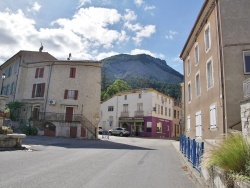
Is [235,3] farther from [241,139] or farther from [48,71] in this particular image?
[48,71]

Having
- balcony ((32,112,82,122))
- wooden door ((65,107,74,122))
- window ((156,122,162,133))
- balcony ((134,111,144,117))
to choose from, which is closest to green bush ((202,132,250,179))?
balcony ((32,112,82,122))

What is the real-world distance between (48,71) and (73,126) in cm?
927

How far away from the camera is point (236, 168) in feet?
13.7

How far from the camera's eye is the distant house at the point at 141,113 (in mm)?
45844

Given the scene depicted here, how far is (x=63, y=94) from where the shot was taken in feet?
111

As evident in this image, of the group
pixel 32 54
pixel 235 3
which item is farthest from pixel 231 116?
pixel 32 54

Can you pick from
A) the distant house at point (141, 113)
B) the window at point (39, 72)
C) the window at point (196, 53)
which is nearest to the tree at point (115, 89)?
the distant house at point (141, 113)

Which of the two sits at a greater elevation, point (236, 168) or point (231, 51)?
point (231, 51)

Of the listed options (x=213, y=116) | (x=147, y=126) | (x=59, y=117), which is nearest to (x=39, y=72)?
(x=59, y=117)

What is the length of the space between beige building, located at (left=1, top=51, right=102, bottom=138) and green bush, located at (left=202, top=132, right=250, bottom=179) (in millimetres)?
27488

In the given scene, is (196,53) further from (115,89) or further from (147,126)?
(115,89)

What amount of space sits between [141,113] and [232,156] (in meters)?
42.3

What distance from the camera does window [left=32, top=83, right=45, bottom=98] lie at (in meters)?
34.6

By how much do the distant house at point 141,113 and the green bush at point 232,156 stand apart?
38.9 metres
